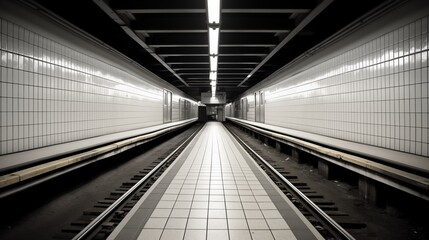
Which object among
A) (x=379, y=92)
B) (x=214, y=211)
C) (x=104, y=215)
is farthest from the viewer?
(x=379, y=92)

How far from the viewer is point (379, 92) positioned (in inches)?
166

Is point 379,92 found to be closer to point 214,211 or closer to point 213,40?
point 214,211

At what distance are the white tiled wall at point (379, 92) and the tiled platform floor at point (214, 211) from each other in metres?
2.15

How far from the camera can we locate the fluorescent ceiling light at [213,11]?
395cm

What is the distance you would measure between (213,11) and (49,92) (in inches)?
134

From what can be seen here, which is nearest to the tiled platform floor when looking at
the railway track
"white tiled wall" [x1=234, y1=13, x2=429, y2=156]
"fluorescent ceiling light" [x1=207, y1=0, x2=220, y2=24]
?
the railway track

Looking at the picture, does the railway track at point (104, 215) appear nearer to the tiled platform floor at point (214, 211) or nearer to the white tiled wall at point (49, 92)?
the tiled platform floor at point (214, 211)

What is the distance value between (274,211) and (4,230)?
11.6 ft

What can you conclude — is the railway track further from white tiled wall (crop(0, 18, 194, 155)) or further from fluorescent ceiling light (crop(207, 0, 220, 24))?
fluorescent ceiling light (crop(207, 0, 220, 24))

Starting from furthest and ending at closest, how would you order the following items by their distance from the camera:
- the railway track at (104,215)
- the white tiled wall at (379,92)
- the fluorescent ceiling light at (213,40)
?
the fluorescent ceiling light at (213,40), the white tiled wall at (379,92), the railway track at (104,215)

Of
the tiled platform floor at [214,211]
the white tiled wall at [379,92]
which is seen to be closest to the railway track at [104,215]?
the tiled platform floor at [214,211]

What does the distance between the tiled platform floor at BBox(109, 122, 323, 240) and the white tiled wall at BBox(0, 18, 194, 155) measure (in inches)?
A: 87.3

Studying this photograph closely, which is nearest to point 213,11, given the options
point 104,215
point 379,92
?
point 379,92

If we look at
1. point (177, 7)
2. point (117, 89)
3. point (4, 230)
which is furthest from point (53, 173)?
point (117, 89)
